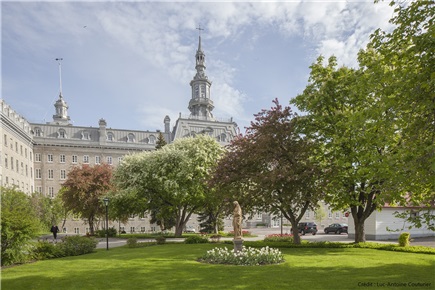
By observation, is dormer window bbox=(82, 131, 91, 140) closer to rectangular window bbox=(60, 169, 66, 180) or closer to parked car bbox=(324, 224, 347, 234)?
rectangular window bbox=(60, 169, 66, 180)

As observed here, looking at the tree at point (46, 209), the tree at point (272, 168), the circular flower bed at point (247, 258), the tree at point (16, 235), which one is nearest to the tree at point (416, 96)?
the circular flower bed at point (247, 258)

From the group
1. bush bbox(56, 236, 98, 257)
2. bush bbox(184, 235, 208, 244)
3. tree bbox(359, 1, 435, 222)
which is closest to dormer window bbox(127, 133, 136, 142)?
bush bbox(184, 235, 208, 244)

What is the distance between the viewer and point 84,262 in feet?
57.6

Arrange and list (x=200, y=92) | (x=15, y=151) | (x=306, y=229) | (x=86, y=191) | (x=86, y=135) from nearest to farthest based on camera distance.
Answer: (x=86, y=191)
(x=306, y=229)
(x=15, y=151)
(x=86, y=135)
(x=200, y=92)

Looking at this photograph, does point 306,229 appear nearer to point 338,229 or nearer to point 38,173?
point 338,229

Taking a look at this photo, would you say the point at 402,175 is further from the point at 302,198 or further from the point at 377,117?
the point at 302,198

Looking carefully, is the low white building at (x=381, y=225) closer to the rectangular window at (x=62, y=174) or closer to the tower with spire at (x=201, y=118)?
the tower with spire at (x=201, y=118)

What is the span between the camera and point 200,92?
86.8 meters

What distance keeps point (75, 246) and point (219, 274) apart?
1263 cm

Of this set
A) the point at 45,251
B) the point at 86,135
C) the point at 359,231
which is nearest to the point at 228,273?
the point at 45,251

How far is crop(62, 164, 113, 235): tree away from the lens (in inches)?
1554

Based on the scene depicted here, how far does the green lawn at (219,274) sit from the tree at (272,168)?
17.1ft

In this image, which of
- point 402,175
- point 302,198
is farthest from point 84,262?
point 402,175

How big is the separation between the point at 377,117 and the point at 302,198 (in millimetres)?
11791
